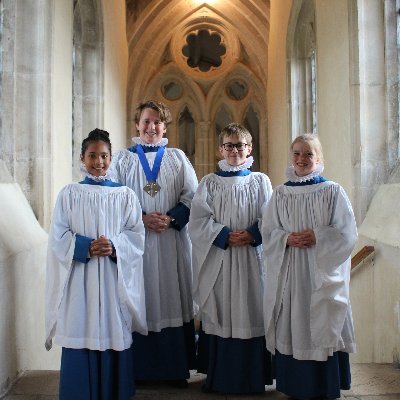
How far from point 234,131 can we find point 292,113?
5144 millimetres

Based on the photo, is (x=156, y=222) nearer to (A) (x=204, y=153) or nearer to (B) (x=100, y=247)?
(B) (x=100, y=247)

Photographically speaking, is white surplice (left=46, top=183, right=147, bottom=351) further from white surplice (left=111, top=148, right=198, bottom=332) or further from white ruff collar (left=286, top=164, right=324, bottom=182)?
white ruff collar (left=286, top=164, right=324, bottom=182)

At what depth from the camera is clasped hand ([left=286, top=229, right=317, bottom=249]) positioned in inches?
115

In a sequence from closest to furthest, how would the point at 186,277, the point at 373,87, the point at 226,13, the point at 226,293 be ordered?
the point at 226,293 → the point at 186,277 → the point at 373,87 → the point at 226,13

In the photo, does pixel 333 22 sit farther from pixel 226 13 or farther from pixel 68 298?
pixel 226 13

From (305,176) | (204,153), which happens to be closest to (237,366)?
(305,176)

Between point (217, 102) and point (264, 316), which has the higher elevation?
point (217, 102)

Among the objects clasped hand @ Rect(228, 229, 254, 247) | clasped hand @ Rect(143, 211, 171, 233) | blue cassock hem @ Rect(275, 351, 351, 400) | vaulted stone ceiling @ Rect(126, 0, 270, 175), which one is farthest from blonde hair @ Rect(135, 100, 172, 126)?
vaulted stone ceiling @ Rect(126, 0, 270, 175)

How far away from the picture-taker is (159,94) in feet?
43.3

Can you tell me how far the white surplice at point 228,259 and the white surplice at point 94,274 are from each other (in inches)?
16.0

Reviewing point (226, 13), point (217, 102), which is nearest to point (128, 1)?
point (226, 13)

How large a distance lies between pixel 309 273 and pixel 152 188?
1085 mm

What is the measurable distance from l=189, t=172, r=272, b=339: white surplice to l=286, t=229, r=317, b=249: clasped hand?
338 mm

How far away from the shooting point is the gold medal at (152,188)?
341 centimetres
